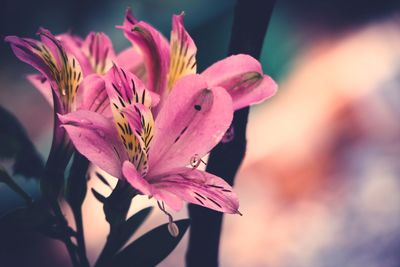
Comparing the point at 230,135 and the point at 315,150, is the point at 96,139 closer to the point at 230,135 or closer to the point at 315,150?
the point at 230,135

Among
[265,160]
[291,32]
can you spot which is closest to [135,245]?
[265,160]

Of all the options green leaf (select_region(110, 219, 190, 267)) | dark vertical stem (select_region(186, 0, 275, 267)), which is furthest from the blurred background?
green leaf (select_region(110, 219, 190, 267))

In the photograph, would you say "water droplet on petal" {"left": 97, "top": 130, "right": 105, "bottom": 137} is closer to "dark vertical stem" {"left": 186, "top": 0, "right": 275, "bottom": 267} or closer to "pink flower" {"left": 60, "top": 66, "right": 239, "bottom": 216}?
"pink flower" {"left": 60, "top": 66, "right": 239, "bottom": 216}

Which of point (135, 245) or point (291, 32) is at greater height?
point (291, 32)

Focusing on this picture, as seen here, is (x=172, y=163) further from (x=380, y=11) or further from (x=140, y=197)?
(x=380, y=11)

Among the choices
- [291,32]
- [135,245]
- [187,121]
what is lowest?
[135,245]

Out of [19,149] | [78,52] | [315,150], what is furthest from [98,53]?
[315,150]
